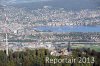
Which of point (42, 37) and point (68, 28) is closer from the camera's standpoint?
point (42, 37)

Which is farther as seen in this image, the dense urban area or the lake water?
the lake water

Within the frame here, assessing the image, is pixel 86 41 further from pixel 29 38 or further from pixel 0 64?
pixel 0 64

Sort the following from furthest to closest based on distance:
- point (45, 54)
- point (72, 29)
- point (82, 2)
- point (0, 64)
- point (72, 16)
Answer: point (82, 2)
point (72, 16)
point (72, 29)
point (45, 54)
point (0, 64)

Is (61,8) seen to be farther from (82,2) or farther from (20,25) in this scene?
(20,25)

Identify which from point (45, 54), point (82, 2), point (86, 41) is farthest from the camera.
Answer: point (82, 2)

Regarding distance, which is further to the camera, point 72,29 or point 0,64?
point 72,29

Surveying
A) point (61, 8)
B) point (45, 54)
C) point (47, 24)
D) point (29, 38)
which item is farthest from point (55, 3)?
point (45, 54)

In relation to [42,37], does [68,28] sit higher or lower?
higher

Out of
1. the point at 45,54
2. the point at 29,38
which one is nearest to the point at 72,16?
the point at 29,38

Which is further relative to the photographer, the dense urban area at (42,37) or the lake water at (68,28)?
the lake water at (68,28)
